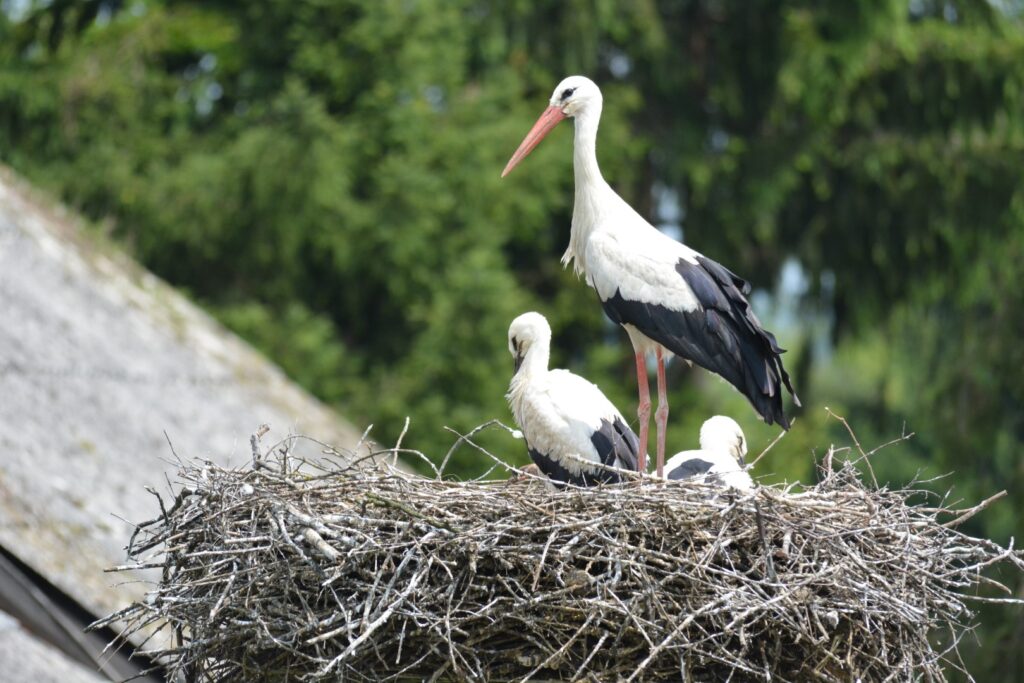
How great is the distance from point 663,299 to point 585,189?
0.62 m

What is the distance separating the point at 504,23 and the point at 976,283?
5768 mm

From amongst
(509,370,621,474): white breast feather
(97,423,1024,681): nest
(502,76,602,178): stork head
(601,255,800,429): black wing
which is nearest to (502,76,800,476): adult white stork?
(601,255,800,429): black wing

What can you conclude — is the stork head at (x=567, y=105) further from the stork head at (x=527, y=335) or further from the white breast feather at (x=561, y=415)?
the white breast feather at (x=561, y=415)

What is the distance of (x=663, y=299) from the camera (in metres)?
7.18

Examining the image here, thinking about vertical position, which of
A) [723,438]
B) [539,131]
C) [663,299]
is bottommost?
[723,438]

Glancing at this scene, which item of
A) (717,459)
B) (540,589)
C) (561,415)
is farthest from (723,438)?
(540,589)

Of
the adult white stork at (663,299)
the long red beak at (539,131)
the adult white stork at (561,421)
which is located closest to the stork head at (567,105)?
the long red beak at (539,131)

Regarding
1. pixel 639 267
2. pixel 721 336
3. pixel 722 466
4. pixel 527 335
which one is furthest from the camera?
pixel 527 335

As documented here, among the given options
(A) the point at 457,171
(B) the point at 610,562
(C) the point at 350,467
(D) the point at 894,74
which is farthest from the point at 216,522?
(D) the point at 894,74

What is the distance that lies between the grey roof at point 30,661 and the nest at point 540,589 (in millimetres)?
899

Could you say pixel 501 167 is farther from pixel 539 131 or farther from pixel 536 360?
pixel 536 360

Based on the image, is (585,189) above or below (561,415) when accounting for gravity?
above

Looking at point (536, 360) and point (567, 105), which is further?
point (567, 105)

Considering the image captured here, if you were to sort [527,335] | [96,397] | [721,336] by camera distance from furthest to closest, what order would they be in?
[96,397] → [527,335] → [721,336]
